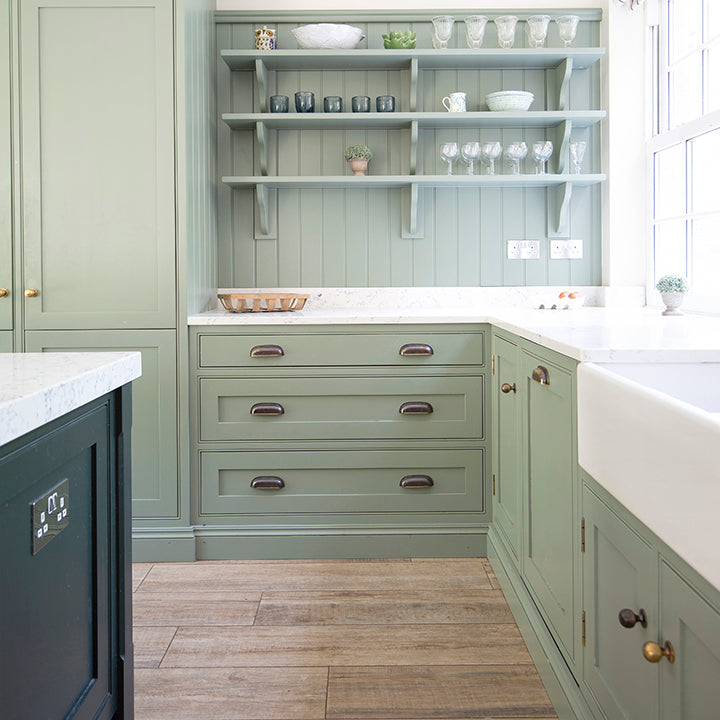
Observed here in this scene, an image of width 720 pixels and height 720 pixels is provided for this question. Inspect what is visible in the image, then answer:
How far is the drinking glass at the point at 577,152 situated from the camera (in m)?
3.11

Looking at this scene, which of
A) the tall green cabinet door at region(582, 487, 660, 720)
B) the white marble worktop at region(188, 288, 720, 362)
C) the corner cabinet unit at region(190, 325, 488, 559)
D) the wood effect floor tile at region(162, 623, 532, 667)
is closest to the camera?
the tall green cabinet door at region(582, 487, 660, 720)

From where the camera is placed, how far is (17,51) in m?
2.59

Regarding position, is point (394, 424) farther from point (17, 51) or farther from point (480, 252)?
point (17, 51)

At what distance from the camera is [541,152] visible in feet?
10.1

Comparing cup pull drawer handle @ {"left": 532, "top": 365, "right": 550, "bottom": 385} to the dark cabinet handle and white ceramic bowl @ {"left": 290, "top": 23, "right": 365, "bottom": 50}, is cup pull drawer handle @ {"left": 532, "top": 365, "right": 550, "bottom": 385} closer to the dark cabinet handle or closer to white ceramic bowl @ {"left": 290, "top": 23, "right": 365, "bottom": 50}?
the dark cabinet handle

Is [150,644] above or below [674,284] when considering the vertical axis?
below

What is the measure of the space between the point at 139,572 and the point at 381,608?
0.93 meters

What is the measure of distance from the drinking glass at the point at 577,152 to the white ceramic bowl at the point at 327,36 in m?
1.02

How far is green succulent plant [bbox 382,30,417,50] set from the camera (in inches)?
118

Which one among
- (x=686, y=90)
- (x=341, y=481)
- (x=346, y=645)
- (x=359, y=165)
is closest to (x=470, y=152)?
(x=359, y=165)

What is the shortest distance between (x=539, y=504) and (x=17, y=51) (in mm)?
2354

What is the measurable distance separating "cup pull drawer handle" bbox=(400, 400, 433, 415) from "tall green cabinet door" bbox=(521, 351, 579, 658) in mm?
633

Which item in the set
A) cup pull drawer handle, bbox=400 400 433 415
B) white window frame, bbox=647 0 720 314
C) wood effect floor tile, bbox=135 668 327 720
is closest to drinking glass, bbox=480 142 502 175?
white window frame, bbox=647 0 720 314

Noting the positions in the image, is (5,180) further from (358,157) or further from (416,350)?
(416,350)
